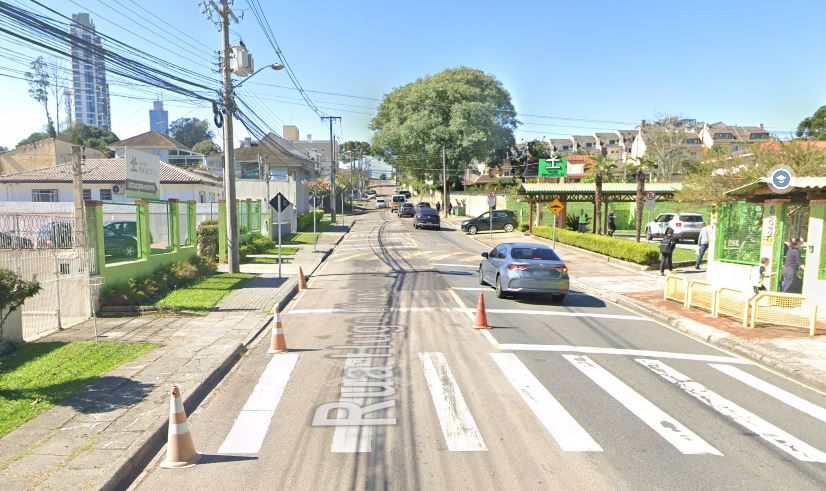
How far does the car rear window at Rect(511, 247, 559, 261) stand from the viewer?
15141 mm

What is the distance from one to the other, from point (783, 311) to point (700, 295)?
2.18m

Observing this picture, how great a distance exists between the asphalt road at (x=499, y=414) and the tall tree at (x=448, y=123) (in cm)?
4784

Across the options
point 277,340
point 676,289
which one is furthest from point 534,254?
point 277,340

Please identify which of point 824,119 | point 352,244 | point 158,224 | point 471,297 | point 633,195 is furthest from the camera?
point 824,119

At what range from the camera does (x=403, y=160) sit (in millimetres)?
63875

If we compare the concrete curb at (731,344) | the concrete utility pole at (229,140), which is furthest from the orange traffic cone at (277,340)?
the concrete utility pole at (229,140)

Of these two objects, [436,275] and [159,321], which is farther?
[436,275]

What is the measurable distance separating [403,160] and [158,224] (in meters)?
46.9

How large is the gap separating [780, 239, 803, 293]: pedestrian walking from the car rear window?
5113 mm

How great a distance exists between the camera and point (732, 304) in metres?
12.9

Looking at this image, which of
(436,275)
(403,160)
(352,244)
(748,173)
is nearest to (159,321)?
(436,275)

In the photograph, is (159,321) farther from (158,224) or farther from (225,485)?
(225,485)

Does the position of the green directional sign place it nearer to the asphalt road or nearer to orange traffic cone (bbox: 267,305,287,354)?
the asphalt road

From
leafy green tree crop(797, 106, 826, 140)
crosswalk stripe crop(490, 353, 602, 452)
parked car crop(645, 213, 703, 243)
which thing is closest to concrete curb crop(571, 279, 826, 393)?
crosswalk stripe crop(490, 353, 602, 452)
